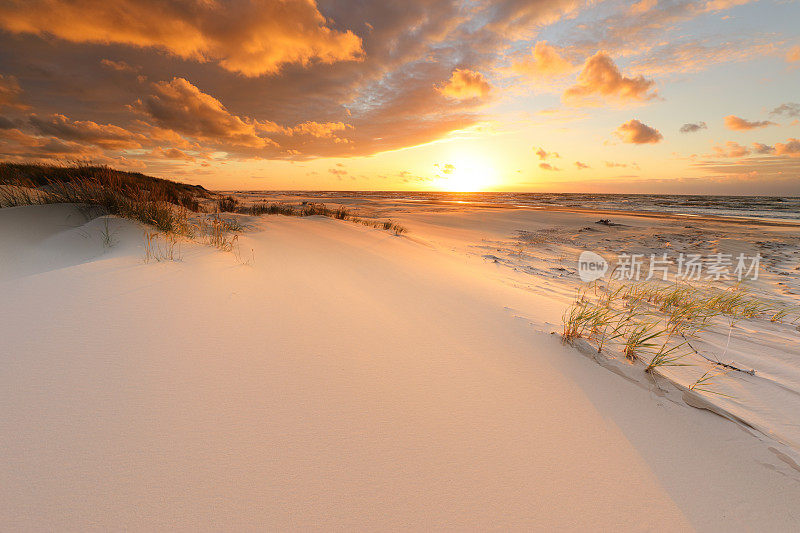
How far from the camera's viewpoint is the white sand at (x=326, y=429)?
3.07 feet

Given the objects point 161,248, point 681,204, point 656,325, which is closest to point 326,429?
point 656,325

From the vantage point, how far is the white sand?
0.94 m

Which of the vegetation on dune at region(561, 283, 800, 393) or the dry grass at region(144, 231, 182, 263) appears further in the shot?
the dry grass at region(144, 231, 182, 263)

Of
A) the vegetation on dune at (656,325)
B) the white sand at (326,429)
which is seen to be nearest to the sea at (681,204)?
the vegetation on dune at (656,325)

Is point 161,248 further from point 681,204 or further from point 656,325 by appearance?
point 681,204

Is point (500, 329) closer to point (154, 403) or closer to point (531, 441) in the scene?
point (531, 441)

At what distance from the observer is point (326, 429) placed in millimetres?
1222

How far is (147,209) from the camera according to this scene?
4.44 m

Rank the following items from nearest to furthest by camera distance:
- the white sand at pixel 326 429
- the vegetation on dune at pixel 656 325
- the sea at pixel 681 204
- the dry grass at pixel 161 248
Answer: the white sand at pixel 326 429 → the vegetation on dune at pixel 656 325 → the dry grass at pixel 161 248 → the sea at pixel 681 204

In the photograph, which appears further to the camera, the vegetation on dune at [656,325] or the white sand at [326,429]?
the vegetation on dune at [656,325]

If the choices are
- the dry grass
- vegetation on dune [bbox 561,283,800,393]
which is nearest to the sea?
vegetation on dune [bbox 561,283,800,393]

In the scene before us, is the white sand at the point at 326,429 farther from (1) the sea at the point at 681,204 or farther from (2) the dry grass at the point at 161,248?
(1) the sea at the point at 681,204

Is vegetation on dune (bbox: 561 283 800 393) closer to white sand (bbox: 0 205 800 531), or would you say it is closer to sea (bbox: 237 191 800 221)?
white sand (bbox: 0 205 800 531)

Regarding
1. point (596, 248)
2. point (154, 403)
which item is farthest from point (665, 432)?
point (596, 248)
